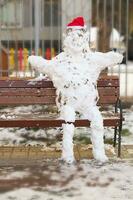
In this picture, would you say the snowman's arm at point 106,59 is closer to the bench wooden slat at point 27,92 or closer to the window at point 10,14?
the bench wooden slat at point 27,92

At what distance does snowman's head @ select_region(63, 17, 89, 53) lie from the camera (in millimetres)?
6691

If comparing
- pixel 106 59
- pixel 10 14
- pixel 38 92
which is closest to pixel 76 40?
pixel 106 59

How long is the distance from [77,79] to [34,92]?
83cm

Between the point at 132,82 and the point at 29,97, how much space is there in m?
7.40

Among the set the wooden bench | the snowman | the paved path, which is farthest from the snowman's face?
the paved path

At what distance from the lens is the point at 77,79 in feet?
21.8

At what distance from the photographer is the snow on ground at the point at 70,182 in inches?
208

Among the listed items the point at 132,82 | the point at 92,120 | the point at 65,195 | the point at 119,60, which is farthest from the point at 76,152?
the point at 132,82

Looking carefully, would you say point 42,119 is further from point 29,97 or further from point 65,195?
point 65,195

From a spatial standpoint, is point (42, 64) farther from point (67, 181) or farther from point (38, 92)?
point (67, 181)

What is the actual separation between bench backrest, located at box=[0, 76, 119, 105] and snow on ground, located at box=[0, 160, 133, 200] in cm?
100

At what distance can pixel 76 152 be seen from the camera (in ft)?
23.5

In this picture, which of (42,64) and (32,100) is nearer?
(42,64)

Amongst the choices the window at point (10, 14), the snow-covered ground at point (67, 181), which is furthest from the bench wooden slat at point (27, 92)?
the window at point (10, 14)
